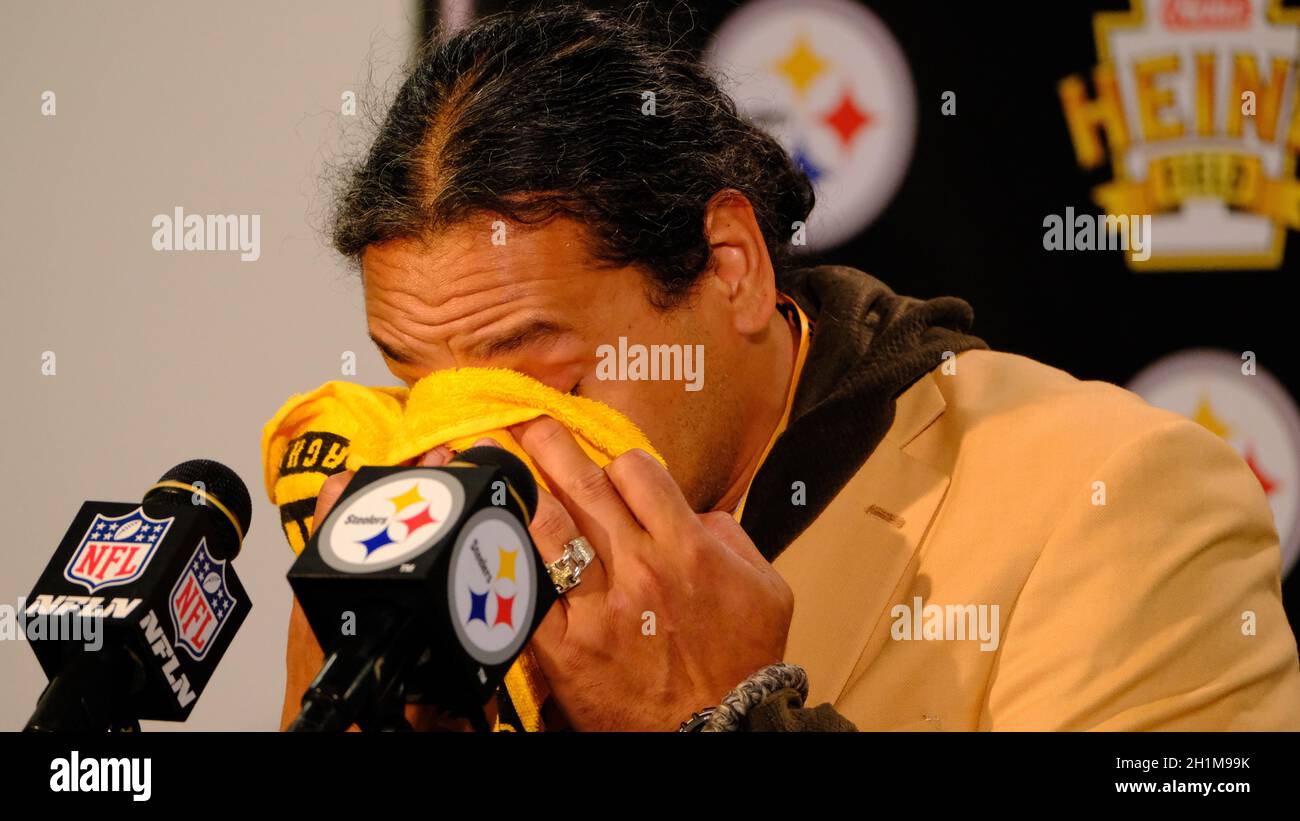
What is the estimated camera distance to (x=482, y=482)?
0.69 metres

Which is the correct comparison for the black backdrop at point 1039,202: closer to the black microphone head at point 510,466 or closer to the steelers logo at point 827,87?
the steelers logo at point 827,87

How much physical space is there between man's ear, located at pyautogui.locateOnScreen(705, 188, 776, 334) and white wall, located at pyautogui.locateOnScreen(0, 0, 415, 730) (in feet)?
1.83

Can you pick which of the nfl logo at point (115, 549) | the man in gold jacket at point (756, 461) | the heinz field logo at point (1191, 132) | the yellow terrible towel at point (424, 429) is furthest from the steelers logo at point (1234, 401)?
the nfl logo at point (115, 549)

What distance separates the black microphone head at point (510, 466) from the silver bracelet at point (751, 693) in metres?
0.28

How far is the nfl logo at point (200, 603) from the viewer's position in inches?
33.1

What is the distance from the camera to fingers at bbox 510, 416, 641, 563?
3.29 ft

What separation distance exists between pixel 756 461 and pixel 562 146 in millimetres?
477

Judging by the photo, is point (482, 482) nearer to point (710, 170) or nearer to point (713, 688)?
point (713, 688)

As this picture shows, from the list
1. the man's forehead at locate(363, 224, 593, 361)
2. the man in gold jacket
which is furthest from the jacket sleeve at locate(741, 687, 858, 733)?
the man's forehead at locate(363, 224, 593, 361)

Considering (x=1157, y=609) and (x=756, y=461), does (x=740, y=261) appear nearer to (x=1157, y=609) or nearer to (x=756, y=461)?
(x=756, y=461)

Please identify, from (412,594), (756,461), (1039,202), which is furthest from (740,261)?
(412,594)

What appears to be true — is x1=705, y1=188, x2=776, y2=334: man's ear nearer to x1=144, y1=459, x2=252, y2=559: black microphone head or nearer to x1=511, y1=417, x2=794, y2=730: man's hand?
x1=511, y1=417, x2=794, y2=730: man's hand

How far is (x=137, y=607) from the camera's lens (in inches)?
31.3

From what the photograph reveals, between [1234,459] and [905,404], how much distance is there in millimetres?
366
